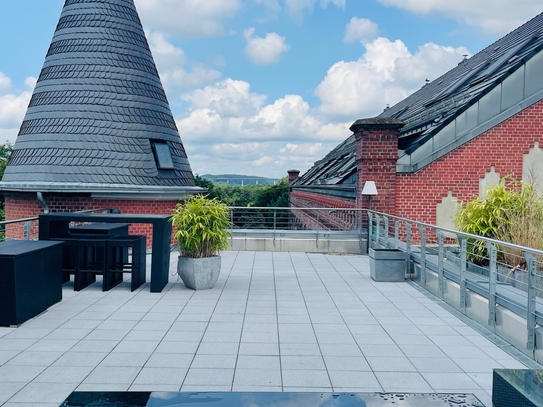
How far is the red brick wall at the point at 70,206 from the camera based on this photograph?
41.0ft

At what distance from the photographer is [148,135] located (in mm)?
13836

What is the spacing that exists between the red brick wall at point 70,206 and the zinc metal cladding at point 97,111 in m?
0.51

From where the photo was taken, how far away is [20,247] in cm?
641

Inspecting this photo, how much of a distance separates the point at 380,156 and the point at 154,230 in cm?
633

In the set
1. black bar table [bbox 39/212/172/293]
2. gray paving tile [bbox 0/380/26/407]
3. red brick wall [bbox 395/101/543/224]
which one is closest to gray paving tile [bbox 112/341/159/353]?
gray paving tile [bbox 0/380/26/407]

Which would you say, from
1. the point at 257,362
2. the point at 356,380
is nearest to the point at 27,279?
the point at 257,362

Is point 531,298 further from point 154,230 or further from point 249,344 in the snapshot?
point 154,230

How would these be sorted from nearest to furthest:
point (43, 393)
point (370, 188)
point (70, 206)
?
point (43, 393)
point (370, 188)
point (70, 206)

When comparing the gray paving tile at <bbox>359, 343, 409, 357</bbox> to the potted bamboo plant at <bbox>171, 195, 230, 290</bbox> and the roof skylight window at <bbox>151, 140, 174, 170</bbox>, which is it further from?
the roof skylight window at <bbox>151, 140, 174, 170</bbox>

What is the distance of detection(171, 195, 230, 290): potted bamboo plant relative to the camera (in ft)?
26.2

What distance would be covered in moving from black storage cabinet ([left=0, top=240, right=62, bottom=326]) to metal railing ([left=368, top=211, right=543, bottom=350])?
18.3 feet

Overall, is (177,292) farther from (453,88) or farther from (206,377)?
(453,88)

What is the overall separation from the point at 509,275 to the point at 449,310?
0.98 m

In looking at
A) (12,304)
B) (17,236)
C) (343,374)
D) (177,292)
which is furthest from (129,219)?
(17,236)
